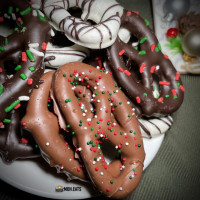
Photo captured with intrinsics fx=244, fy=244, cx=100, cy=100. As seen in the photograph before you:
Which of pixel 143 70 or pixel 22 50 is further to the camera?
pixel 143 70

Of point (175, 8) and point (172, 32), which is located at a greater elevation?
point (175, 8)

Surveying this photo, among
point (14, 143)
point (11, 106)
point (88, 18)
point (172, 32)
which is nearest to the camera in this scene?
point (11, 106)

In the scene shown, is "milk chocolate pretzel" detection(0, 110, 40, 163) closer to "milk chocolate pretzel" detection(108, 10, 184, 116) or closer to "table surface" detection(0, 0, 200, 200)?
"milk chocolate pretzel" detection(108, 10, 184, 116)

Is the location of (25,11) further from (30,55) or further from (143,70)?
(143,70)

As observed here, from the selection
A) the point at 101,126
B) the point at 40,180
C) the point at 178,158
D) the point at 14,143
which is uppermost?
the point at 101,126

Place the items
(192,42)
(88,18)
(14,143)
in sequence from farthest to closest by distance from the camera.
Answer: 1. (192,42)
2. (88,18)
3. (14,143)

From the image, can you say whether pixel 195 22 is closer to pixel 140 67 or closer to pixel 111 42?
pixel 140 67

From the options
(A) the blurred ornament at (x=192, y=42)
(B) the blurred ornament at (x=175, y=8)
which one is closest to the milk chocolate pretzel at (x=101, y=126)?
(A) the blurred ornament at (x=192, y=42)

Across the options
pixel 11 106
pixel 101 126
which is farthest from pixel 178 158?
pixel 11 106
